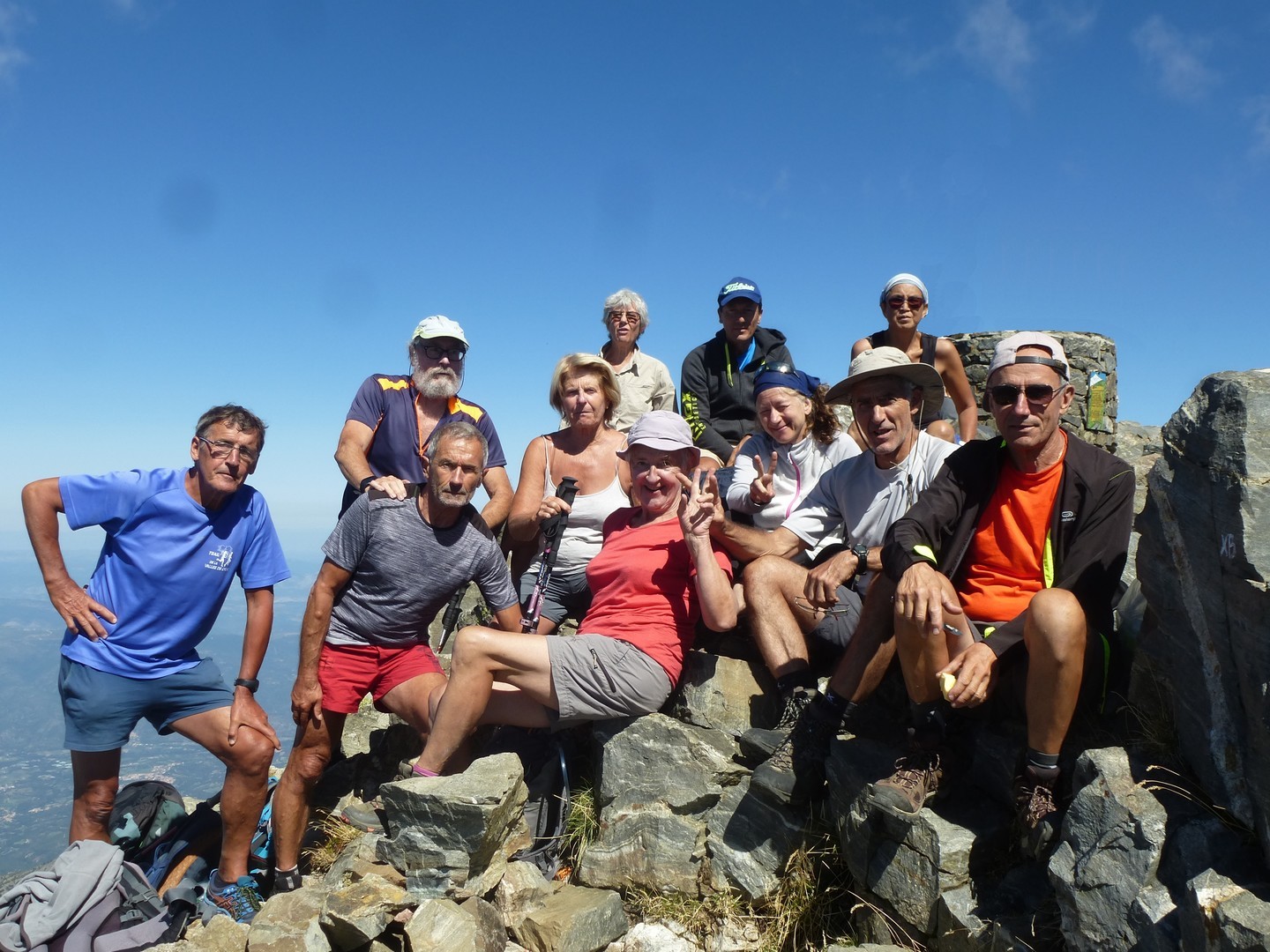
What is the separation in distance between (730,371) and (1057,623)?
5.50 m

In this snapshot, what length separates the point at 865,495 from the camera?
5676mm

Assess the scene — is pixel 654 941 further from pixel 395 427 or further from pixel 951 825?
pixel 395 427

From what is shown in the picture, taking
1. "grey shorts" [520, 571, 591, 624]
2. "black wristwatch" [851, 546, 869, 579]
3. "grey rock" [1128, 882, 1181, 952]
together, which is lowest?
"grey rock" [1128, 882, 1181, 952]

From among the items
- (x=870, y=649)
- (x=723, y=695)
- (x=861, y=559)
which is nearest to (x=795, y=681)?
(x=723, y=695)

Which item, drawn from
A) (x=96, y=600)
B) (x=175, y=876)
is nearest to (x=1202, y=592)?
(x=96, y=600)

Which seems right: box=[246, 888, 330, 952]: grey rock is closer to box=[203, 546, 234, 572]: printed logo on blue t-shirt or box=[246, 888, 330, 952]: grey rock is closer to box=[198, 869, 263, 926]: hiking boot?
box=[198, 869, 263, 926]: hiking boot

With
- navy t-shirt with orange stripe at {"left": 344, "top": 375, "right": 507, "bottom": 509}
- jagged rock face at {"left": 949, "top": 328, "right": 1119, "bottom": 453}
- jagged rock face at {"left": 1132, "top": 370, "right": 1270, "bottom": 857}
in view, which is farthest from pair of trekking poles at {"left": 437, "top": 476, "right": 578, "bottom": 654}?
jagged rock face at {"left": 949, "top": 328, "right": 1119, "bottom": 453}

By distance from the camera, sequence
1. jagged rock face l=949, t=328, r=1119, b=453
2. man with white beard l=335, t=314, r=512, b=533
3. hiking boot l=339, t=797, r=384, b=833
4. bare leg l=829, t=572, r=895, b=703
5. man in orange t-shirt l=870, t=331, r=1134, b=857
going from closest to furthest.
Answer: man in orange t-shirt l=870, t=331, r=1134, b=857, bare leg l=829, t=572, r=895, b=703, hiking boot l=339, t=797, r=384, b=833, man with white beard l=335, t=314, r=512, b=533, jagged rock face l=949, t=328, r=1119, b=453

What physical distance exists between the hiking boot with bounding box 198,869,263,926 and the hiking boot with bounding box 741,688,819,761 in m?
3.76

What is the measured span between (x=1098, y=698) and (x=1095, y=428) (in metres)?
12.6

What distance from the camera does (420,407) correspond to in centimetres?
750

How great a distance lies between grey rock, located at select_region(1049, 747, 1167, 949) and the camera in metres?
3.36

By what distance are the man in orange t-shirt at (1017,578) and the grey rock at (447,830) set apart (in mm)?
2461

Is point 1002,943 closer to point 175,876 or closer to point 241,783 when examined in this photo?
point 241,783
